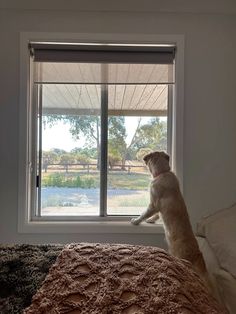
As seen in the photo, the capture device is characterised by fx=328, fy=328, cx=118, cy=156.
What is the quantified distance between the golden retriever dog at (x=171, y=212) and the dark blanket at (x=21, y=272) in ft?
3.77

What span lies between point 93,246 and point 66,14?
2187 mm

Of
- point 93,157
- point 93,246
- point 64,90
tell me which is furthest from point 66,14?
point 93,246

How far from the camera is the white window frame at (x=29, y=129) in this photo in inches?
102

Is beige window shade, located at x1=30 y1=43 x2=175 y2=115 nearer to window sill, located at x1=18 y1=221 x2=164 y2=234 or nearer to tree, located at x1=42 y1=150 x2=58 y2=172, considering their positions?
tree, located at x1=42 y1=150 x2=58 y2=172

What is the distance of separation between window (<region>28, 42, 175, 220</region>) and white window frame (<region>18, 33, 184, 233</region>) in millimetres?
102

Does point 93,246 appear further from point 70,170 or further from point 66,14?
point 66,14

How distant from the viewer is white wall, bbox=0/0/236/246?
258cm

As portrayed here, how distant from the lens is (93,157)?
110 inches

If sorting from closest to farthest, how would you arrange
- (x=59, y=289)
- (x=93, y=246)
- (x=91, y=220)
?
(x=59, y=289) < (x=93, y=246) < (x=91, y=220)

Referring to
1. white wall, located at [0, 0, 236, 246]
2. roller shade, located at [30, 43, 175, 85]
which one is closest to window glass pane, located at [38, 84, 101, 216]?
roller shade, located at [30, 43, 175, 85]

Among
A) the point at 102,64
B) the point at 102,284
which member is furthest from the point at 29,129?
the point at 102,284

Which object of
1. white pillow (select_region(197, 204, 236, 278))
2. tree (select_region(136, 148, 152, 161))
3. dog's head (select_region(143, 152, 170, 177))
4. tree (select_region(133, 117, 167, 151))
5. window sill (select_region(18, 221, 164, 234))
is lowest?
window sill (select_region(18, 221, 164, 234))

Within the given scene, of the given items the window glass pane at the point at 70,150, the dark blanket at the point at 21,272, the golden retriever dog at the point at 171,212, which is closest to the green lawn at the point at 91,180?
the window glass pane at the point at 70,150

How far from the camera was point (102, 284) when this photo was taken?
717 mm
